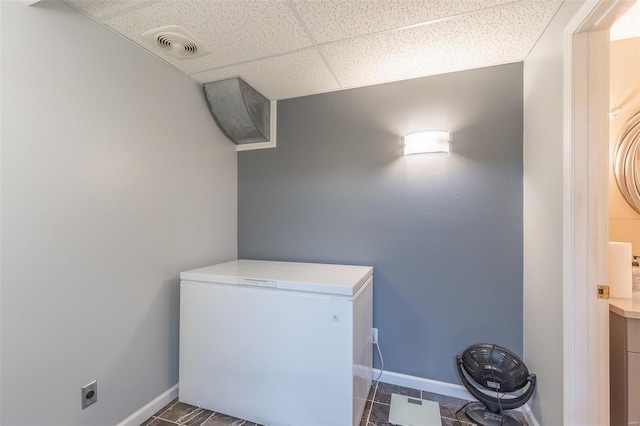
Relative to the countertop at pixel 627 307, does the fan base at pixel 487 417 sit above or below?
below

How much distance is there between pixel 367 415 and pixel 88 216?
1894 millimetres

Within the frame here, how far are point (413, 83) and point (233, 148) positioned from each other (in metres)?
1.54

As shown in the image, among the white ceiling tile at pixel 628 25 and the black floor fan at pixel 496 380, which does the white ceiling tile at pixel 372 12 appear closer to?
the white ceiling tile at pixel 628 25

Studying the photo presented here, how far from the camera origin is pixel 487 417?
1.52 metres

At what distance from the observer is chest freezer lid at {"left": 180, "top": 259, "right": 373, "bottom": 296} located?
1393mm

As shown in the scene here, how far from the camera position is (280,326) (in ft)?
4.77

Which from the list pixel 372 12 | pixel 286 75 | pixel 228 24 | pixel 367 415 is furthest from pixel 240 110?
pixel 367 415

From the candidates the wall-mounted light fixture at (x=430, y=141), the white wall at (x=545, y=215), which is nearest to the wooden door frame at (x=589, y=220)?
the white wall at (x=545, y=215)

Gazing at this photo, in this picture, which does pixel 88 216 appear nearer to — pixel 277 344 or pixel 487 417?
pixel 277 344

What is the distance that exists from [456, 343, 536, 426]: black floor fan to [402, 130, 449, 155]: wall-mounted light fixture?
1.23 metres

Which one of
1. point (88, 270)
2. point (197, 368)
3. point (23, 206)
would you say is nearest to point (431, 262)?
point (197, 368)

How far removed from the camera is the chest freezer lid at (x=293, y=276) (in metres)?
1.39

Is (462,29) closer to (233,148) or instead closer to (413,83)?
(413,83)

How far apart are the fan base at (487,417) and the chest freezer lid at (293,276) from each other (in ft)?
3.18
